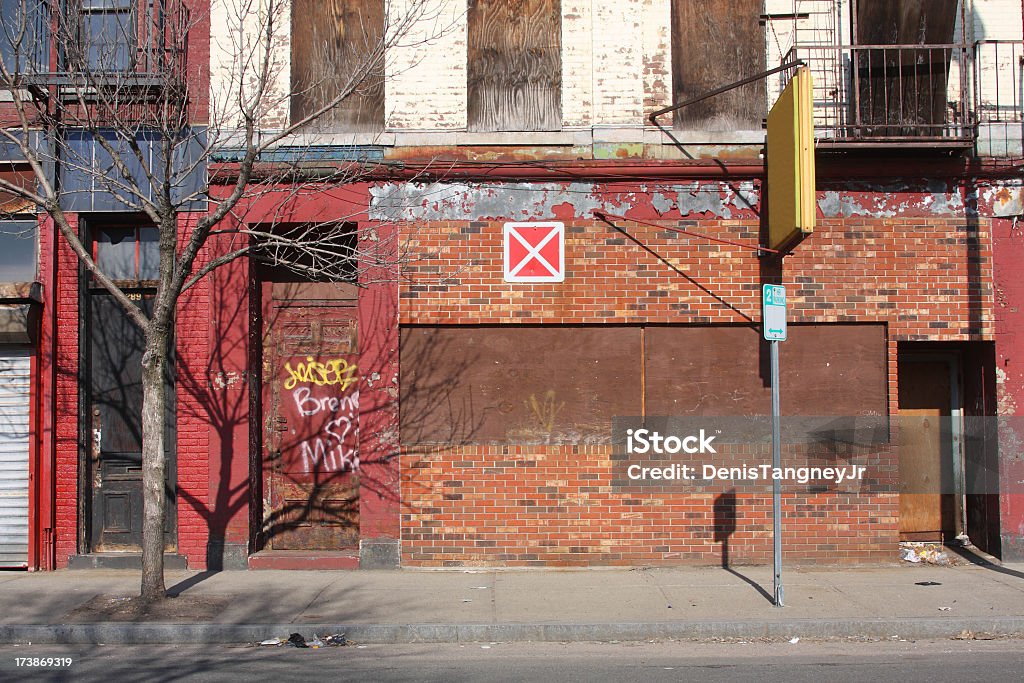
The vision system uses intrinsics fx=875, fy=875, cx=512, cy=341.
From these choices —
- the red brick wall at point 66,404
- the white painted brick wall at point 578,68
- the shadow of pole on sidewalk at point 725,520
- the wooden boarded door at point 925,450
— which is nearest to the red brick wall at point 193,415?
the red brick wall at point 66,404

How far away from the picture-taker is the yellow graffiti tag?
34.7ft

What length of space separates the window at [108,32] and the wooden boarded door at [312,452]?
3940mm

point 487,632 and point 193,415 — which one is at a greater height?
point 193,415

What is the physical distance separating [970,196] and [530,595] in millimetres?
6942

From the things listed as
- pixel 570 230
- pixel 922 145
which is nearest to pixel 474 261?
pixel 570 230

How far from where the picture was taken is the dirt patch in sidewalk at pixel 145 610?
25.7 feet

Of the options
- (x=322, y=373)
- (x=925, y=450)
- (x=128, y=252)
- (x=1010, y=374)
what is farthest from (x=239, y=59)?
(x=1010, y=374)

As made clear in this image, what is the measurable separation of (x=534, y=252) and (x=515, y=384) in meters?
1.57

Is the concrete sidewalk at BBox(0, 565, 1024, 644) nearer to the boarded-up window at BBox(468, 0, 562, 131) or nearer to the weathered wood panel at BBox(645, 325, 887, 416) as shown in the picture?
the weathered wood panel at BBox(645, 325, 887, 416)

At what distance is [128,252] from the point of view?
10.6 m

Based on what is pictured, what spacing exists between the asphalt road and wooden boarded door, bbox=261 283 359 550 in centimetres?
315

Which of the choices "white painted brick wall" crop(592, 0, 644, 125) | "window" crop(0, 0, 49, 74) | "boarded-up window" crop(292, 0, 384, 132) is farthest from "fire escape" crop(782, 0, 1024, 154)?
"window" crop(0, 0, 49, 74)

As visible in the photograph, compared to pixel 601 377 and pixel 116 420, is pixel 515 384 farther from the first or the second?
pixel 116 420

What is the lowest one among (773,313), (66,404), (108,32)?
(66,404)
